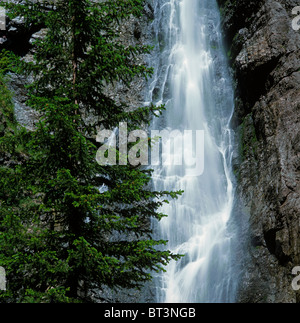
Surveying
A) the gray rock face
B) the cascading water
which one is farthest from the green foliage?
the cascading water

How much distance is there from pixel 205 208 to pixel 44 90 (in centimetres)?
1130

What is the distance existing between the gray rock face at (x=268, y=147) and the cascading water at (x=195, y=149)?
0.89 metres

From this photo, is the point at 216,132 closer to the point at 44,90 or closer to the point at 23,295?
the point at 44,90

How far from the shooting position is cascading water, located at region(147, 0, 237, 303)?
1379 cm

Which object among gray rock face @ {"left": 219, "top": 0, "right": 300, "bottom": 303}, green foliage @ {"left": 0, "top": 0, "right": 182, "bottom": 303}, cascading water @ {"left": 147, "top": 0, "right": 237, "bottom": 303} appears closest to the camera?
green foliage @ {"left": 0, "top": 0, "right": 182, "bottom": 303}

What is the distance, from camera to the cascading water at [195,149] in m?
13.8

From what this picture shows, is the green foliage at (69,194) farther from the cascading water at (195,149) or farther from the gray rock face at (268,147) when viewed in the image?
the cascading water at (195,149)

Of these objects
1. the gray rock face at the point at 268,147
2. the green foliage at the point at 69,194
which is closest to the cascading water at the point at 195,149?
the gray rock face at the point at 268,147

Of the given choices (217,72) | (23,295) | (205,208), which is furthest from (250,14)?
(23,295)

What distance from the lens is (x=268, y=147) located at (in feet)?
49.3

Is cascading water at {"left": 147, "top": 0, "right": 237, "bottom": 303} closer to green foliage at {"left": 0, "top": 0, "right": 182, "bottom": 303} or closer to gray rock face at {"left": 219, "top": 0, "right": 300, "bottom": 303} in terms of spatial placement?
gray rock face at {"left": 219, "top": 0, "right": 300, "bottom": 303}

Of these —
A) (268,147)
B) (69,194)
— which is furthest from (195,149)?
(69,194)

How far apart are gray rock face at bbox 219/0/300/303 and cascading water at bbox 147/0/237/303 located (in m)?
0.89

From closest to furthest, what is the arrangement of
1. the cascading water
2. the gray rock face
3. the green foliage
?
the green foliage < the gray rock face < the cascading water
